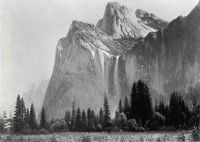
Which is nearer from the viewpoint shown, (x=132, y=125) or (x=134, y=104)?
(x=132, y=125)

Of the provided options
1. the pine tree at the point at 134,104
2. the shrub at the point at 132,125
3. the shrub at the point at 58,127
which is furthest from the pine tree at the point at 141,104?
the shrub at the point at 58,127

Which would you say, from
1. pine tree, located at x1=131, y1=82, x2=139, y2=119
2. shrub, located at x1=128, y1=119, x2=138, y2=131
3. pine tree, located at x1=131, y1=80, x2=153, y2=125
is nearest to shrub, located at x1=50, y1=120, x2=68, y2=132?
pine tree, located at x1=131, y1=82, x2=139, y2=119

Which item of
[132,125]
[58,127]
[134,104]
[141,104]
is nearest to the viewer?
[132,125]

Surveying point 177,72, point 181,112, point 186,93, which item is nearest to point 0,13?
point 181,112

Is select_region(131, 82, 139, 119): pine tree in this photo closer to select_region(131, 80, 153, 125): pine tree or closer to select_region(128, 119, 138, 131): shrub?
select_region(131, 80, 153, 125): pine tree

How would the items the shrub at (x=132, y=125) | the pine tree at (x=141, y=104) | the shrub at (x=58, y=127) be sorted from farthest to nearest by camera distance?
1. the shrub at (x=58, y=127)
2. the pine tree at (x=141, y=104)
3. the shrub at (x=132, y=125)

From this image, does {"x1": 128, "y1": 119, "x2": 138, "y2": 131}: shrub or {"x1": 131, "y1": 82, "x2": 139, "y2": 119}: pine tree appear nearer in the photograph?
{"x1": 128, "y1": 119, "x2": 138, "y2": 131}: shrub

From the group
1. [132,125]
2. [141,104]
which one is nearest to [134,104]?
[141,104]

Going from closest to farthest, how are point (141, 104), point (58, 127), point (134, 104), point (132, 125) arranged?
point (132, 125), point (141, 104), point (134, 104), point (58, 127)

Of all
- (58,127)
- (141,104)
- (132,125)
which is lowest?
(132,125)

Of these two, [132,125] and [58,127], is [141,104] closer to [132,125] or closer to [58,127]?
[132,125]

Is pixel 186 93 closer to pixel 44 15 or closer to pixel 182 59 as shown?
pixel 182 59

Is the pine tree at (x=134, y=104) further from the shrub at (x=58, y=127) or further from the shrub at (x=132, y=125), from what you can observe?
the shrub at (x=58, y=127)
